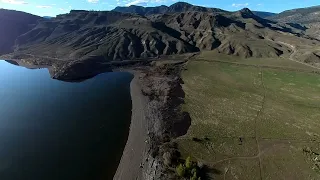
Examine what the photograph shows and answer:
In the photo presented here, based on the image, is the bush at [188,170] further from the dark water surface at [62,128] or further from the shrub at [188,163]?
the dark water surface at [62,128]

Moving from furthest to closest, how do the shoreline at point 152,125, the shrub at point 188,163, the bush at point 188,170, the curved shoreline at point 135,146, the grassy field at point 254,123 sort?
1. the grassy field at point 254,123
2. the shoreline at point 152,125
3. the curved shoreline at point 135,146
4. the shrub at point 188,163
5. the bush at point 188,170

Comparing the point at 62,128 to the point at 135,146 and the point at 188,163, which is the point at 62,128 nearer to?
the point at 135,146

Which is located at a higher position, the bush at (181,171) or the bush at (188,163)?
the bush at (188,163)

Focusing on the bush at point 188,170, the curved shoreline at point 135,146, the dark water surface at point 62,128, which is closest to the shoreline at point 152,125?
the curved shoreline at point 135,146

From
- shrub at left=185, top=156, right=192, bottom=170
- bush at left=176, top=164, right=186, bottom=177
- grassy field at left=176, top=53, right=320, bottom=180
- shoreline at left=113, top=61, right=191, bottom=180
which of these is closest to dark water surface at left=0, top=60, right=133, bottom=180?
shoreline at left=113, top=61, right=191, bottom=180

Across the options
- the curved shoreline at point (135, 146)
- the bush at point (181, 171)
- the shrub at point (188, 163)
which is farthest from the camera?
the curved shoreline at point (135, 146)

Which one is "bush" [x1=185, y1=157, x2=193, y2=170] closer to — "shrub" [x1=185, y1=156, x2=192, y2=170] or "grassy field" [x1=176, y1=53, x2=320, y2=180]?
"shrub" [x1=185, y1=156, x2=192, y2=170]

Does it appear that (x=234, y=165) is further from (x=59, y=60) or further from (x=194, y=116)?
(x=59, y=60)
